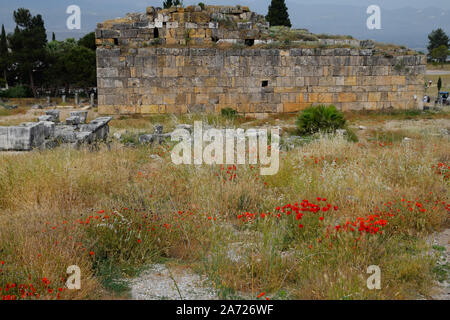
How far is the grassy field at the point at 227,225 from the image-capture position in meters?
3.67

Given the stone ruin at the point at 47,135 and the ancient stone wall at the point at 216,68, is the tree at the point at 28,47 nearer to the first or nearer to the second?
the ancient stone wall at the point at 216,68

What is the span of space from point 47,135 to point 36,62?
3228 cm

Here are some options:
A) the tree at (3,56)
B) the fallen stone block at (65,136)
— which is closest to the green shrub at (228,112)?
the fallen stone block at (65,136)

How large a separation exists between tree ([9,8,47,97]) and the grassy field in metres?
32.4

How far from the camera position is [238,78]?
50.0 feet

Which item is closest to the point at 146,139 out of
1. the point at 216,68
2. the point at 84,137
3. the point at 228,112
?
the point at 84,137

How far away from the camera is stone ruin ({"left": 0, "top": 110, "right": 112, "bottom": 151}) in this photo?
304 inches

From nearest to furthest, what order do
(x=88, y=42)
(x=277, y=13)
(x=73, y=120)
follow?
1. (x=73, y=120)
2. (x=277, y=13)
3. (x=88, y=42)

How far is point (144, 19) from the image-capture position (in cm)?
1574

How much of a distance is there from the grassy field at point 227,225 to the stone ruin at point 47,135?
55 centimetres

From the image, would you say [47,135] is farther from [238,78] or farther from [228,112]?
[238,78]

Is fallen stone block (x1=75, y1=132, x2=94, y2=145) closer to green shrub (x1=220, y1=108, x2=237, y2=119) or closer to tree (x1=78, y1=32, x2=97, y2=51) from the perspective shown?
green shrub (x1=220, y1=108, x2=237, y2=119)
